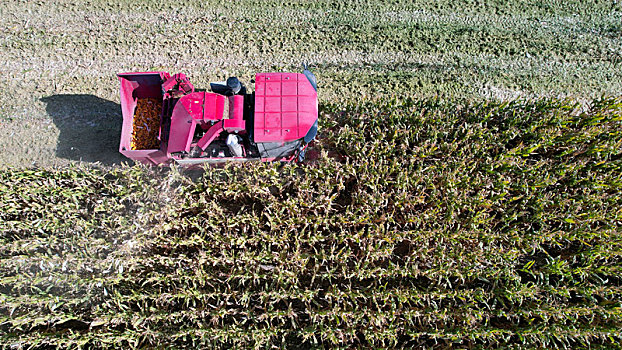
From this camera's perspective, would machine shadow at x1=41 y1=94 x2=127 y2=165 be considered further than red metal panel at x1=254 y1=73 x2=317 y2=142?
Yes

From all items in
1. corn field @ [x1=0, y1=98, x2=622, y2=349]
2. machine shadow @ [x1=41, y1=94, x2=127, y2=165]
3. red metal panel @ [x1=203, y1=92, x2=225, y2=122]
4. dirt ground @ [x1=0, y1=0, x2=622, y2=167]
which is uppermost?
dirt ground @ [x1=0, y1=0, x2=622, y2=167]

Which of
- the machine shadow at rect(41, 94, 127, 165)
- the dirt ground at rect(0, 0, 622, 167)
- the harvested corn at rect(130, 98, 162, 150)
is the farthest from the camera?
the dirt ground at rect(0, 0, 622, 167)

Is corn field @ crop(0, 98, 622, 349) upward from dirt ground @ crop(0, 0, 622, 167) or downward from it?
downward

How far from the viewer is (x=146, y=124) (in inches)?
241

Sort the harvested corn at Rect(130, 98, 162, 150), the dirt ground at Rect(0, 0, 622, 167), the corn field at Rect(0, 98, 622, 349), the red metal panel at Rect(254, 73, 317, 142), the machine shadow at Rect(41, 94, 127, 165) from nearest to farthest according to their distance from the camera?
the corn field at Rect(0, 98, 622, 349), the red metal panel at Rect(254, 73, 317, 142), the harvested corn at Rect(130, 98, 162, 150), the machine shadow at Rect(41, 94, 127, 165), the dirt ground at Rect(0, 0, 622, 167)

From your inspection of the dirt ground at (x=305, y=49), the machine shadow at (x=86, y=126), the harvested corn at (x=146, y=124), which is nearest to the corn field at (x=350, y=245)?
the harvested corn at (x=146, y=124)

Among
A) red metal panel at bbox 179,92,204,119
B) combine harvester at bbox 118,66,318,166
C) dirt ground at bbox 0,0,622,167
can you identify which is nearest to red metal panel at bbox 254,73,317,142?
combine harvester at bbox 118,66,318,166

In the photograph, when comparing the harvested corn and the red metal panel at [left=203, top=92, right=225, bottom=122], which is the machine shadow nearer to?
the harvested corn

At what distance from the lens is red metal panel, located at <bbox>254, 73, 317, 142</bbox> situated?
5.52 meters

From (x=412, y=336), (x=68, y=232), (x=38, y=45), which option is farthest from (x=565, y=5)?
(x=38, y=45)

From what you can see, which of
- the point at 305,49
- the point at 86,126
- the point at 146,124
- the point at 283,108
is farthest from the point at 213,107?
the point at 86,126

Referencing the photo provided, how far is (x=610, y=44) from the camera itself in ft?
24.8

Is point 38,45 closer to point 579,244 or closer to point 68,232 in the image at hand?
point 68,232

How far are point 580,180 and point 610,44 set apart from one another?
4.04 metres
